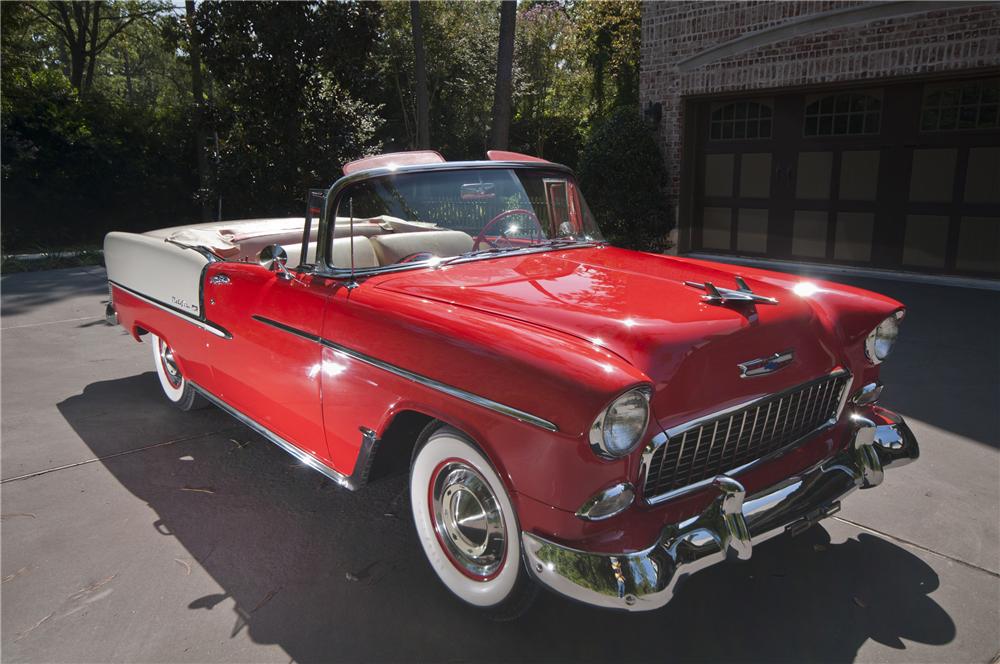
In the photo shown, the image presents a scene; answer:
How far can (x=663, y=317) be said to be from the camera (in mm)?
2443

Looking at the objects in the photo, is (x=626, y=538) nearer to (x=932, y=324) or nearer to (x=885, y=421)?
(x=885, y=421)

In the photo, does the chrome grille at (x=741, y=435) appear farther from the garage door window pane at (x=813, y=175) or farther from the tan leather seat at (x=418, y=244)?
the garage door window pane at (x=813, y=175)

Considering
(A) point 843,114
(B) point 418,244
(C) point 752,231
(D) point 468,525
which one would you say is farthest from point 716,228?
(D) point 468,525

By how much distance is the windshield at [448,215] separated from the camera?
126 inches

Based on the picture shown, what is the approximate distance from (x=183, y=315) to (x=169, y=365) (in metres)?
0.72

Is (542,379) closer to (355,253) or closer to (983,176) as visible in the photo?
(355,253)

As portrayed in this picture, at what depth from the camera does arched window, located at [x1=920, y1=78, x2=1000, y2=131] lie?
8164mm

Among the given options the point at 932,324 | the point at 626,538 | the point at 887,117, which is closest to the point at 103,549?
the point at 626,538

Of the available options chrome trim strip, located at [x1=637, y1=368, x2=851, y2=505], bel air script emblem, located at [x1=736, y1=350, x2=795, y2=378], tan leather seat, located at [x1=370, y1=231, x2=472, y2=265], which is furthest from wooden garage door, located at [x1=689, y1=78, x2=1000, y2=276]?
tan leather seat, located at [x1=370, y1=231, x2=472, y2=265]

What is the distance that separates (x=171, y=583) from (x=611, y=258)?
2381 millimetres

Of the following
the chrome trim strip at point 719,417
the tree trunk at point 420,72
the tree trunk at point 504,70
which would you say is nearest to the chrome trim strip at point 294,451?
the chrome trim strip at point 719,417

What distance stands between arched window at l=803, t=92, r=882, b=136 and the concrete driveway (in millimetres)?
5825

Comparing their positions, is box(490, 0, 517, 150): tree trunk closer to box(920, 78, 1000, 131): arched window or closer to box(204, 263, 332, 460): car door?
box(920, 78, 1000, 131): arched window

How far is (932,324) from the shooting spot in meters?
6.69
